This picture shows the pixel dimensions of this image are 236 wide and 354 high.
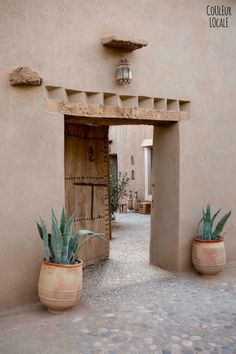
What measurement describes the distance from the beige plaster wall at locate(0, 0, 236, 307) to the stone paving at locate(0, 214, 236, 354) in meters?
0.51

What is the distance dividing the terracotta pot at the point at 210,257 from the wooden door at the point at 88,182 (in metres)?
1.63

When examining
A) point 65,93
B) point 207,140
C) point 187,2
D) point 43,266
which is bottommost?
point 43,266

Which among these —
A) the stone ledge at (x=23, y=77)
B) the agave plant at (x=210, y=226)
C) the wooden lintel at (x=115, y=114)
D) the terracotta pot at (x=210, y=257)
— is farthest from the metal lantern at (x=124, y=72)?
the terracotta pot at (x=210, y=257)

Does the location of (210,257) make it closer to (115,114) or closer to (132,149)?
(115,114)

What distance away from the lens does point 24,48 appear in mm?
4465

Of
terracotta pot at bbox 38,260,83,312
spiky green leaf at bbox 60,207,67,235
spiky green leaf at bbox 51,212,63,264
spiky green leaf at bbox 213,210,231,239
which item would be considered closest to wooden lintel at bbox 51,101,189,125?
spiky green leaf at bbox 60,207,67,235

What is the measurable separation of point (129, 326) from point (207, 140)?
10.2 feet

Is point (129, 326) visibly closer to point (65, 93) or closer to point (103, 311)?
point (103, 311)

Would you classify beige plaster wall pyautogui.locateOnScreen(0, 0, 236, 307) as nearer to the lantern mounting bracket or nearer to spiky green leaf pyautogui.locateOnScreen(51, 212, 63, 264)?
the lantern mounting bracket

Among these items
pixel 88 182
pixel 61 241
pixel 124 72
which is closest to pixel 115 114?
pixel 124 72

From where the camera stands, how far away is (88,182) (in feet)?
20.4

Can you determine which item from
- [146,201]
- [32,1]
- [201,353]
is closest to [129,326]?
[201,353]

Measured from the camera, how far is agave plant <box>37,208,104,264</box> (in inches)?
168

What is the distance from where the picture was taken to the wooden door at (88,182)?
5.88m
